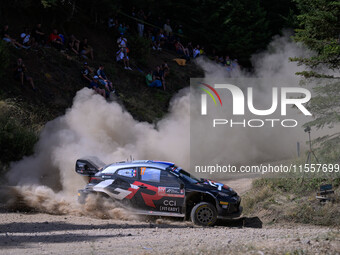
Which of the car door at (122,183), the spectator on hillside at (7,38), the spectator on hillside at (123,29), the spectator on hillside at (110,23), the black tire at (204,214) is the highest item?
the spectator on hillside at (110,23)

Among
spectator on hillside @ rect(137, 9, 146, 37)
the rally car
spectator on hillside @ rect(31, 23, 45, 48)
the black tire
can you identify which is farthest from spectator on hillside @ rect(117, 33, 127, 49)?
the black tire

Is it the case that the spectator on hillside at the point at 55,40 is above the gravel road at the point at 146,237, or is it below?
above

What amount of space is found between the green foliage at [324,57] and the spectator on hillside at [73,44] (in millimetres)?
12896

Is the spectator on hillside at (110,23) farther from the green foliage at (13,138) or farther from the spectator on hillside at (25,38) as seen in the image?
the green foliage at (13,138)

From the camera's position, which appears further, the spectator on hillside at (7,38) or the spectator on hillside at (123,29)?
the spectator on hillside at (123,29)

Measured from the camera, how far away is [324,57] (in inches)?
552

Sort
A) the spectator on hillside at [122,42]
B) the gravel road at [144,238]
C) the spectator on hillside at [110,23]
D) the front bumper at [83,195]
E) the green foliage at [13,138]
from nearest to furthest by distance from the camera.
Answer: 1. the gravel road at [144,238]
2. the front bumper at [83,195]
3. the green foliage at [13,138]
4. the spectator on hillside at [122,42]
5. the spectator on hillside at [110,23]

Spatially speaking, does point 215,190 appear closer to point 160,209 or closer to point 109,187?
point 160,209

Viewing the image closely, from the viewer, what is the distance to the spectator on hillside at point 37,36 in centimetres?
2262

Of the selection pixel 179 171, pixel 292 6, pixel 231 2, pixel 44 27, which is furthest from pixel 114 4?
pixel 179 171

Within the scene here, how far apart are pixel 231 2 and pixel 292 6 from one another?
5.96 metres

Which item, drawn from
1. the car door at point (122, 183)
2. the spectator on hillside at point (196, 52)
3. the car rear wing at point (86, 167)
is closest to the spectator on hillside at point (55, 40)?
the spectator on hillside at point (196, 52)

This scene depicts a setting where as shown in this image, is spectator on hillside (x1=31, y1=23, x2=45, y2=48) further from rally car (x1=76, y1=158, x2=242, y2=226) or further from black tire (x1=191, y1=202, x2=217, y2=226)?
black tire (x1=191, y1=202, x2=217, y2=226)

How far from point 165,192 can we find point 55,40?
13.8 meters
